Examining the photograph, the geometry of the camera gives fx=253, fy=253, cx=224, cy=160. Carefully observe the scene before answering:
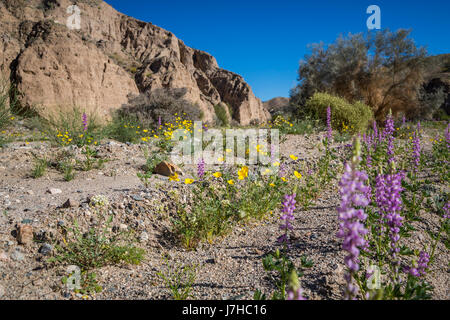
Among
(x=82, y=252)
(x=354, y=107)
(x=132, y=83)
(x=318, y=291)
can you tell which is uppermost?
(x=132, y=83)

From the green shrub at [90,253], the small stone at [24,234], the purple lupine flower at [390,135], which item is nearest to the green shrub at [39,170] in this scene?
the small stone at [24,234]

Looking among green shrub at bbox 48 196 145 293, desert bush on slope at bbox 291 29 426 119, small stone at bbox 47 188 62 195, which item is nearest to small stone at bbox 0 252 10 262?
green shrub at bbox 48 196 145 293

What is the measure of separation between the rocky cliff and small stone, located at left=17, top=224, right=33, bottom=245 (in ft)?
26.7

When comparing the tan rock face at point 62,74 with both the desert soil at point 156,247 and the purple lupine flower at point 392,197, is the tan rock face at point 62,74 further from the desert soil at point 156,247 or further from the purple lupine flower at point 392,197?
the purple lupine flower at point 392,197

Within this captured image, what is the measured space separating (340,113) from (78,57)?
11.9 metres

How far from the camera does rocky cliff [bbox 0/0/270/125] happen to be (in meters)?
10.6

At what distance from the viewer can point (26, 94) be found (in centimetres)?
1029

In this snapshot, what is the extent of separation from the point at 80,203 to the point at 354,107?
10.6m

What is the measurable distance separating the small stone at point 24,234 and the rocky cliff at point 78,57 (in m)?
8.14

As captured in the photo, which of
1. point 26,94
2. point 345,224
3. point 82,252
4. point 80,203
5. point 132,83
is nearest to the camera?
point 345,224

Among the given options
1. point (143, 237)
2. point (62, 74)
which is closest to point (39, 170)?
point (143, 237)

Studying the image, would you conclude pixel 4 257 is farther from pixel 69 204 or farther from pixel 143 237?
pixel 143 237

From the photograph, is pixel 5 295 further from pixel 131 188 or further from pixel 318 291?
pixel 318 291
